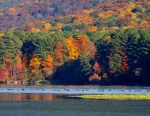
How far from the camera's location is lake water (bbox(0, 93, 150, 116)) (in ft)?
169

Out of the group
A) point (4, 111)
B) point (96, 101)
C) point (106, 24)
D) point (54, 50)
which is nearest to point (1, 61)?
point (54, 50)

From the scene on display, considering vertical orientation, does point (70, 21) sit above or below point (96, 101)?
above

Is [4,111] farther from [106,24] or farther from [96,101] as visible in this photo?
[106,24]

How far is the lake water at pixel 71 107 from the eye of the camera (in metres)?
51.7

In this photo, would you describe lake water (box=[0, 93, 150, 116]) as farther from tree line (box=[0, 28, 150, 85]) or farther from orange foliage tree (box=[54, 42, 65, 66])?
orange foliage tree (box=[54, 42, 65, 66])

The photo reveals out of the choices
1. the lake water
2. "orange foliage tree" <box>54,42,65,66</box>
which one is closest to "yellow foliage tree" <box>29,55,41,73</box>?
"orange foliage tree" <box>54,42,65,66</box>

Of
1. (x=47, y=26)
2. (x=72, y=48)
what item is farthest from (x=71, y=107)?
(x=47, y=26)

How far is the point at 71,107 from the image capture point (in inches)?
2235

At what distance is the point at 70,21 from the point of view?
194875 mm

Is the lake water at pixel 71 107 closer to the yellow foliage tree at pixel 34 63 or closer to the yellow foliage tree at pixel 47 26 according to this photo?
the yellow foliage tree at pixel 34 63

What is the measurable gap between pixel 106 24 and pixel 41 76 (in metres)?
67.1

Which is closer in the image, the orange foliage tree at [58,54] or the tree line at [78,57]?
the tree line at [78,57]

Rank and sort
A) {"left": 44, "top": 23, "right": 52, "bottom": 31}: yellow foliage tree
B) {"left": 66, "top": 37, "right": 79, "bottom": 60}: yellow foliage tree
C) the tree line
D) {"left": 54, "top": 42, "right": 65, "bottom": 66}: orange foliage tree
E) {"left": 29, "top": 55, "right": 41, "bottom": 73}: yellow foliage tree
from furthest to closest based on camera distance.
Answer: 1. {"left": 44, "top": 23, "right": 52, "bottom": 31}: yellow foliage tree
2. {"left": 66, "top": 37, "right": 79, "bottom": 60}: yellow foliage tree
3. {"left": 29, "top": 55, "right": 41, "bottom": 73}: yellow foliage tree
4. {"left": 54, "top": 42, "right": 65, "bottom": 66}: orange foliage tree
5. the tree line

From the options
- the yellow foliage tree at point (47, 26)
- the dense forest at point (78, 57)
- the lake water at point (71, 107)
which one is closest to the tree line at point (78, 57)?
the dense forest at point (78, 57)
